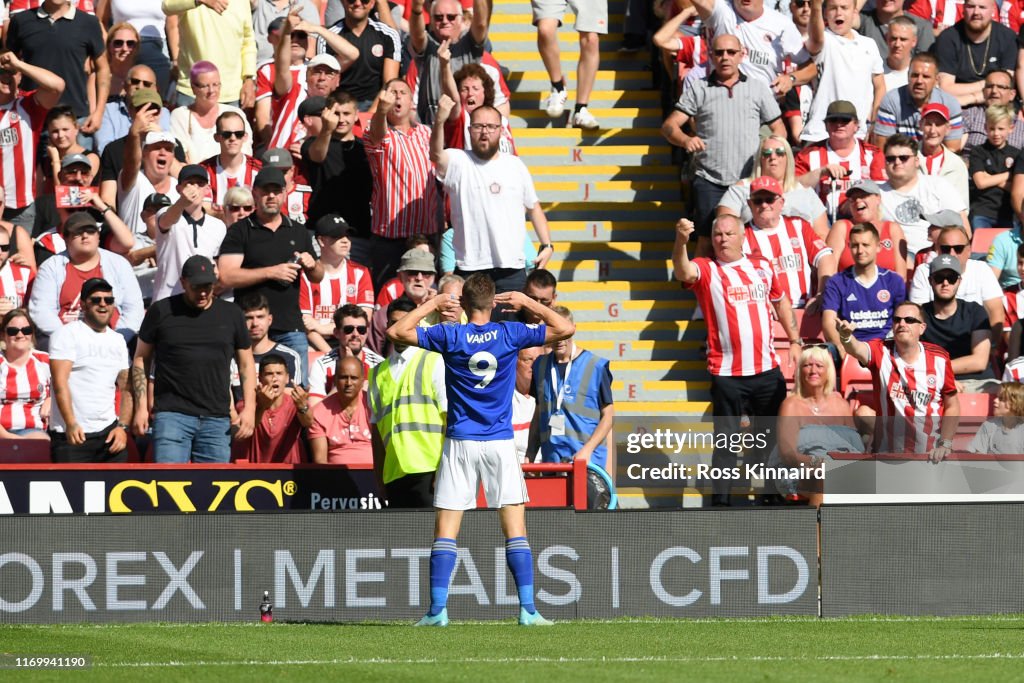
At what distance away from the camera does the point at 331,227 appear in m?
14.0

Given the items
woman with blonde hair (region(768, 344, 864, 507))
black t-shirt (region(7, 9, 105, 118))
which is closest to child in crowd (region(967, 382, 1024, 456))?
woman with blonde hair (region(768, 344, 864, 507))

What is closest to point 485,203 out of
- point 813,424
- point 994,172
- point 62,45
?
point 813,424

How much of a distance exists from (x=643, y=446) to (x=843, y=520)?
219 cm

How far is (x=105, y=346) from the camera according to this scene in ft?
42.1

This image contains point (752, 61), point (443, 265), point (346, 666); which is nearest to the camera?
point (346, 666)

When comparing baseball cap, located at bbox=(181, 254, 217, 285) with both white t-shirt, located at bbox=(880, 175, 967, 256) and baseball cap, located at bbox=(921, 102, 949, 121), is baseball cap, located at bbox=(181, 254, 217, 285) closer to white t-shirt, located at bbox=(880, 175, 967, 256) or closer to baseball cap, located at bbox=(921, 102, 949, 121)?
white t-shirt, located at bbox=(880, 175, 967, 256)

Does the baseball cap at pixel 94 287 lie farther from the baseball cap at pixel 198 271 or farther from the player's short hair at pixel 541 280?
the player's short hair at pixel 541 280

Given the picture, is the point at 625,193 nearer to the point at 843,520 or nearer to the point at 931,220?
the point at 931,220

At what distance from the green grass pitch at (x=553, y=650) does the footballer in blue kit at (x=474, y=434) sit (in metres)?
0.47

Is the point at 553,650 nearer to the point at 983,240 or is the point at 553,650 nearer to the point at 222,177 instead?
the point at 222,177

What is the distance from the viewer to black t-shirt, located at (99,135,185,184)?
1480 cm

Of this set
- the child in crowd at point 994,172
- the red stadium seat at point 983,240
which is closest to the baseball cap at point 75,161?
the red stadium seat at point 983,240

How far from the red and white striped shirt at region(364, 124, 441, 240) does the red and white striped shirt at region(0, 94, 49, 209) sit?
9.63 feet

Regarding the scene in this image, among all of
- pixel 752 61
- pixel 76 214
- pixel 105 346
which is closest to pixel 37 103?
pixel 76 214
